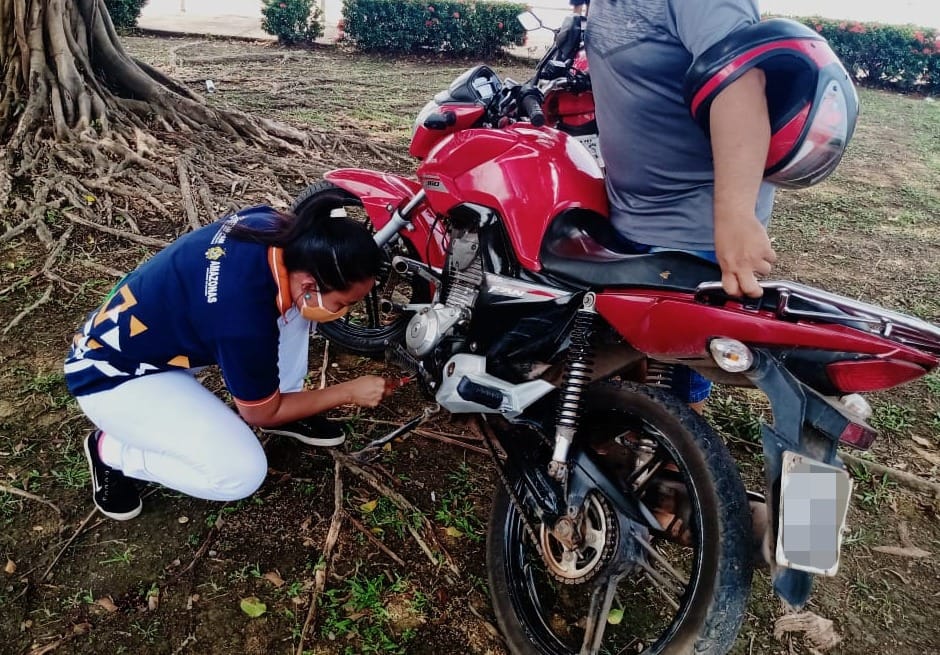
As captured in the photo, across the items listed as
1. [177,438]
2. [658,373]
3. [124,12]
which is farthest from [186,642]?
[124,12]

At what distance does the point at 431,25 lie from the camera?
1224 centimetres

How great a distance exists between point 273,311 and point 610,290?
3.25 feet

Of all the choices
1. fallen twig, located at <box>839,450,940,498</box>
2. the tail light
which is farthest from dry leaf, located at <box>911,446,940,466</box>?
the tail light

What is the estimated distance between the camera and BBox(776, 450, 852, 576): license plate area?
1436mm

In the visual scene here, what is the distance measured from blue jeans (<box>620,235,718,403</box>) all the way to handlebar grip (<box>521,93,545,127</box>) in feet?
2.64

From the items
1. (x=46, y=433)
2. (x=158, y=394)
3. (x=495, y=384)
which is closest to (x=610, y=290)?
(x=495, y=384)

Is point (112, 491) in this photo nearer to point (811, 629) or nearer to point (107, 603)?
point (107, 603)

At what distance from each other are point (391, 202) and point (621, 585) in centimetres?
185

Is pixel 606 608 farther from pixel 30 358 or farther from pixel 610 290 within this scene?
pixel 30 358

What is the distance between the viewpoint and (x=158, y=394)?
2158 millimetres

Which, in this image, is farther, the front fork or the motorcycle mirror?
the front fork

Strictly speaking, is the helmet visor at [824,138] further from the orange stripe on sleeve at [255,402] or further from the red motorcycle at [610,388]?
the orange stripe on sleeve at [255,402]

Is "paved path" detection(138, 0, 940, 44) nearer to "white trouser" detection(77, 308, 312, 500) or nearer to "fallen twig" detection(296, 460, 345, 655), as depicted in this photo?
"fallen twig" detection(296, 460, 345, 655)

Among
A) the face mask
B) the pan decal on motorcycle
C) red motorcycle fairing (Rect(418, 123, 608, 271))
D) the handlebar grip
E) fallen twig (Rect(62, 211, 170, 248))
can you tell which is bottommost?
fallen twig (Rect(62, 211, 170, 248))
